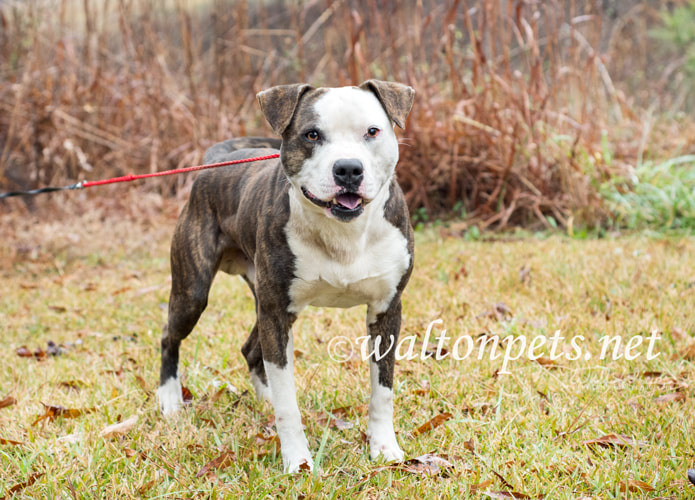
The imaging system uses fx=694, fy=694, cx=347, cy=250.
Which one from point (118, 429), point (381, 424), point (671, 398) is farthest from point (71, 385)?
point (671, 398)

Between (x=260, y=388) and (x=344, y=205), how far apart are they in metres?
1.37

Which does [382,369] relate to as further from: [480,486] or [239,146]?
[239,146]

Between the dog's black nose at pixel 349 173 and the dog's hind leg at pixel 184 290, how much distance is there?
1148mm

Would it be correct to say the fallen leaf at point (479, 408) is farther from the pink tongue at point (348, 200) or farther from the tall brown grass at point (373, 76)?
the tall brown grass at point (373, 76)

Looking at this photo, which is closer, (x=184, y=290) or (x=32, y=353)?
(x=184, y=290)

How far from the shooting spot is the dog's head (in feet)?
7.86

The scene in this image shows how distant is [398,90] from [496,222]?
175 inches

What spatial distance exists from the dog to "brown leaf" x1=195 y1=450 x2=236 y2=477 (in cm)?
21

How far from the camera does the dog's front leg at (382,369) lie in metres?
2.80

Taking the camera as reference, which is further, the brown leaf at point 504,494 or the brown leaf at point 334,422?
the brown leaf at point 334,422

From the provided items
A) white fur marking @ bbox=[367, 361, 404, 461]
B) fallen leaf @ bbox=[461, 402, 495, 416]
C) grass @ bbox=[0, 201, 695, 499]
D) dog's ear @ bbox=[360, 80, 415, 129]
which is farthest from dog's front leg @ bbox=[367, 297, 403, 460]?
dog's ear @ bbox=[360, 80, 415, 129]

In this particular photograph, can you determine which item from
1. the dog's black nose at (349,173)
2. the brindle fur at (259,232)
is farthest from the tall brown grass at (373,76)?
the dog's black nose at (349,173)

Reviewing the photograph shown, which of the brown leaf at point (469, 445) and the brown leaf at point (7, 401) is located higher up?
the brown leaf at point (469, 445)

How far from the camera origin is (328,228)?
2637 millimetres
